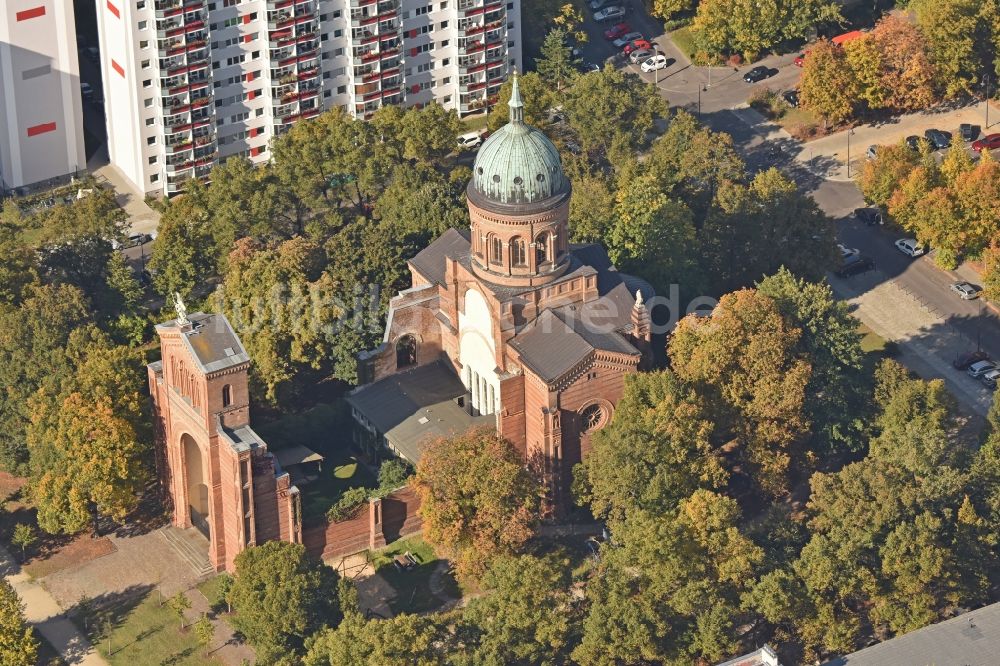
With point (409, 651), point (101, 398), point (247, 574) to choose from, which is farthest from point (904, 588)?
point (101, 398)

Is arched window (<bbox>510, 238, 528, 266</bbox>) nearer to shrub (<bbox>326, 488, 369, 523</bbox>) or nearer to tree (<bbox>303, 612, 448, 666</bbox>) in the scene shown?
shrub (<bbox>326, 488, 369, 523</bbox>)

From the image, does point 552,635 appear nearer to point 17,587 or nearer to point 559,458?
point 559,458

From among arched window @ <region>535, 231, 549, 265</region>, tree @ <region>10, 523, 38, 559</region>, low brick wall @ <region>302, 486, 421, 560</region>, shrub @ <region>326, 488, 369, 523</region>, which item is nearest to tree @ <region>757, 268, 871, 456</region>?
arched window @ <region>535, 231, 549, 265</region>

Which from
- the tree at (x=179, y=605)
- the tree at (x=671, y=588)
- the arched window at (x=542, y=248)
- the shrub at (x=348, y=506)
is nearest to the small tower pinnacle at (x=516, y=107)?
the arched window at (x=542, y=248)

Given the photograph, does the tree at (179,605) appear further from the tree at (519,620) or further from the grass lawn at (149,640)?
the tree at (519,620)

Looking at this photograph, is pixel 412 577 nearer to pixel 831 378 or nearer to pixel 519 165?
pixel 519 165

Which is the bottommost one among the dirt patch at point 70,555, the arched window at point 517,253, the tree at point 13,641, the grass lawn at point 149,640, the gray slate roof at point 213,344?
the grass lawn at point 149,640
